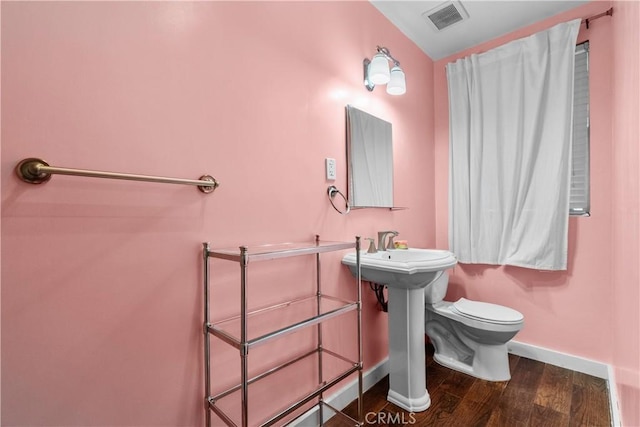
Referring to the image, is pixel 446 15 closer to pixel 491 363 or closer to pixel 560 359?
pixel 491 363

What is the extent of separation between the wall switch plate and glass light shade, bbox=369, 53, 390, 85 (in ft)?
1.94

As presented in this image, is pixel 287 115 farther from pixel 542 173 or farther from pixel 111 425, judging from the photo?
pixel 542 173

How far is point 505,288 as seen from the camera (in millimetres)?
2234

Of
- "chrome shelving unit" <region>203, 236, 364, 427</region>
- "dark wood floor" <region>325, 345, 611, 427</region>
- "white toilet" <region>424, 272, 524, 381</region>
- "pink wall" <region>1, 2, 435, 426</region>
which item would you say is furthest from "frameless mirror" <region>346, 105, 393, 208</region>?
"dark wood floor" <region>325, 345, 611, 427</region>

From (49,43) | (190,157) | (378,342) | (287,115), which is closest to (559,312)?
(378,342)

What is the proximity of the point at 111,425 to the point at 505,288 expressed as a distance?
2445 mm

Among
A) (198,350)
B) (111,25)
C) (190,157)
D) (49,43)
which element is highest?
(111,25)

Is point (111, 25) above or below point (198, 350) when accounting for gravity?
above

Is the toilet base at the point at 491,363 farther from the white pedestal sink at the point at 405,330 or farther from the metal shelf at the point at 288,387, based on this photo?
the metal shelf at the point at 288,387

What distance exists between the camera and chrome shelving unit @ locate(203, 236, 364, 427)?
92 centimetres

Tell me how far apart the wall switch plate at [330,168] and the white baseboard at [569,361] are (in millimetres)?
1919

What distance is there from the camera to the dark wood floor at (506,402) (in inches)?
59.5

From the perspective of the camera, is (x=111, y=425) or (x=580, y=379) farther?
(x=580, y=379)

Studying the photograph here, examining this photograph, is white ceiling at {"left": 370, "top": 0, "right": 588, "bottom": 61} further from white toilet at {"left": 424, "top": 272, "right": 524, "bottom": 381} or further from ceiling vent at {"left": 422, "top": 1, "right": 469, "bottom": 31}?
white toilet at {"left": 424, "top": 272, "right": 524, "bottom": 381}
